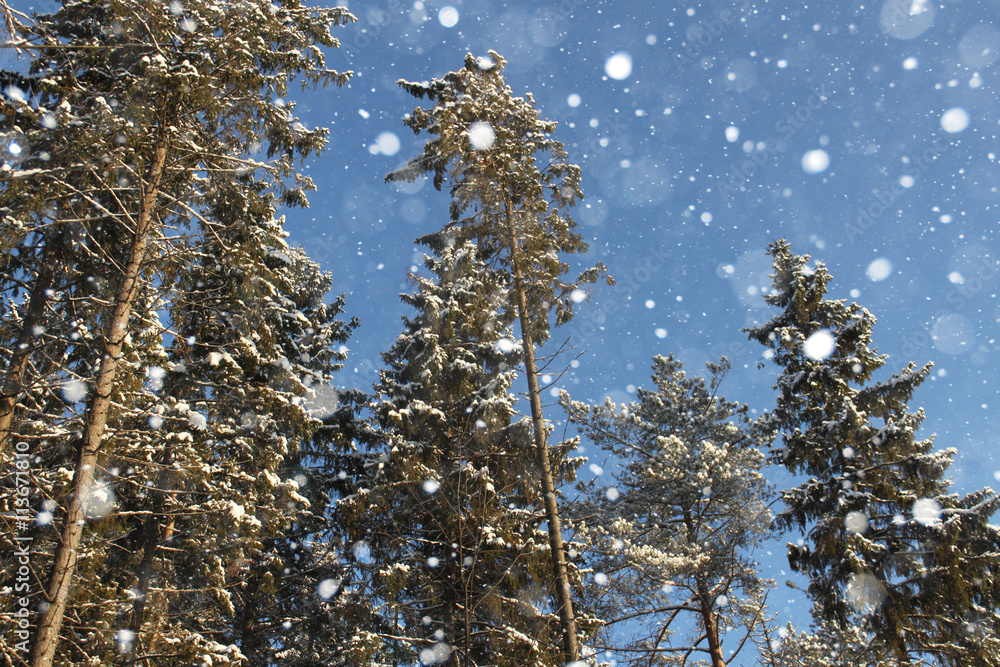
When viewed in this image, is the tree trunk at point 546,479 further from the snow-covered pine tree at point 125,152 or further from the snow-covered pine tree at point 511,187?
the snow-covered pine tree at point 125,152

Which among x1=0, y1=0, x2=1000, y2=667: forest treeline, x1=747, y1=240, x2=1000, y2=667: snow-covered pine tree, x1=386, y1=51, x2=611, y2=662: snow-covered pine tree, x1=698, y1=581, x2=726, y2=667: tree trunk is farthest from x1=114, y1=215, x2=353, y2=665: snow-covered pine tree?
x1=747, y1=240, x2=1000, y2=667: snow-covered pine tree

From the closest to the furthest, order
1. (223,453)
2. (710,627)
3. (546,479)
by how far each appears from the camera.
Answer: (546,479) < (223,453) < (710,627)

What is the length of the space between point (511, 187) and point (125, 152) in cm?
695

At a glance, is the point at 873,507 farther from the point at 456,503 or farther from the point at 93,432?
the point at 93,432

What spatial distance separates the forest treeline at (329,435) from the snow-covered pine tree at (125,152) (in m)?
0.05

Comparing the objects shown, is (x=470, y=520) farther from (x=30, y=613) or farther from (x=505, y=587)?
(x=30, y=613)

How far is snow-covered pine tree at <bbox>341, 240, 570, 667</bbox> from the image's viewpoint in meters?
9.55

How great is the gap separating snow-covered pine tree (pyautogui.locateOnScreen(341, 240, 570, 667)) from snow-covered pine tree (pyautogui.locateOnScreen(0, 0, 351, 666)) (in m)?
4.69

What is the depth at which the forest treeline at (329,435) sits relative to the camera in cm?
699

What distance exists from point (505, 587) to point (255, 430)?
19.5ft

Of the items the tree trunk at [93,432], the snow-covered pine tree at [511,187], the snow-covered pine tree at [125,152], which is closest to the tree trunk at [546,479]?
the snow-covered pine tree at [511,187]

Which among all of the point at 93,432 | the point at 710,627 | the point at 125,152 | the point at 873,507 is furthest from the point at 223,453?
the point at 873,507

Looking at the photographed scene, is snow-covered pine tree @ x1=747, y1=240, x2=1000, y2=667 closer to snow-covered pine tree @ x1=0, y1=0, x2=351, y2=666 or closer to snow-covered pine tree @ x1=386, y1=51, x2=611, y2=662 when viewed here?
snow-covered pine tree @ x1=386, y1=51, x2=611, y2=662

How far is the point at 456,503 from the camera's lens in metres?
10.3
